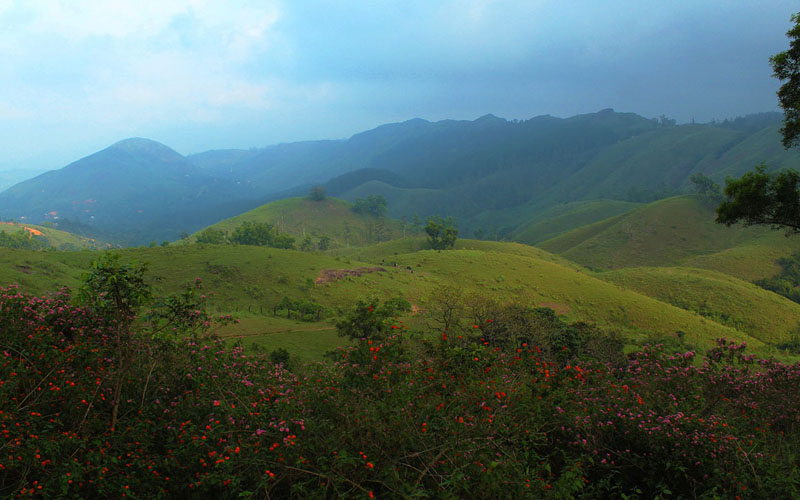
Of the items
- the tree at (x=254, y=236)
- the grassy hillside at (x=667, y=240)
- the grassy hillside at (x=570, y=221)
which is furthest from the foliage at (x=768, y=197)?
the grassy hillside at (x=570, y=221)

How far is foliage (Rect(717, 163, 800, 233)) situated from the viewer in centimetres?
1331

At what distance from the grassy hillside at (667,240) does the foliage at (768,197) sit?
8061 cm

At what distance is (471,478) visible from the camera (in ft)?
16.7

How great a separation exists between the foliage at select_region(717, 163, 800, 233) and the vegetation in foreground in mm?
6115

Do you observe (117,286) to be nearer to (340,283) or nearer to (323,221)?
(340,283)

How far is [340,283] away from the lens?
1885 inches

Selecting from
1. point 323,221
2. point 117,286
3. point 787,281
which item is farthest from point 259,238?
point 787,281

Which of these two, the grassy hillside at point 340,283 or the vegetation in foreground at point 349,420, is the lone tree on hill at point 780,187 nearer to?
the vegetation in foreground at point 349,420

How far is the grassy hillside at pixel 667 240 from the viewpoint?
86.2 m

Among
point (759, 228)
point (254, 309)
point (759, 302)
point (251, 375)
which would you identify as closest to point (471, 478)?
point (251, 375)

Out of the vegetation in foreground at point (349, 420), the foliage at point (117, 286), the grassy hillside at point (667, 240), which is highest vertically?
the foliage at point (117, 286)

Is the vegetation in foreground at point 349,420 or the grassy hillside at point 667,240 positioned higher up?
the vegetation in foreground at point 349,420

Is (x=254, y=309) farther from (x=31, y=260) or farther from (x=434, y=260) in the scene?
(x=434, y=260)

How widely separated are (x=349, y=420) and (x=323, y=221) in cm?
13782
